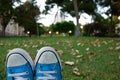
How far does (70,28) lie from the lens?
4400 cm

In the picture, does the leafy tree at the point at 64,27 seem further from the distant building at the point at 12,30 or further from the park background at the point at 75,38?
the distant building at the point at 12,30

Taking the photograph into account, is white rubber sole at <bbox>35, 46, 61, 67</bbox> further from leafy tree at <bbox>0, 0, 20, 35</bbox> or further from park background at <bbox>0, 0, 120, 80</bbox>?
leafy tree at <bbox>0, 0, 20, 35</bbox>

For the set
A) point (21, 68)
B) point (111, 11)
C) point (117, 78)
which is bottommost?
point (117, 78)

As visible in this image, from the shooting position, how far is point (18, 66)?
7.52 ft

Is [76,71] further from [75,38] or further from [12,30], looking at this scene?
[12,30]

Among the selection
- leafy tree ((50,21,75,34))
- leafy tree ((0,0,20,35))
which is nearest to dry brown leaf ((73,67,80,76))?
leafy tree ((0,0,20,35))

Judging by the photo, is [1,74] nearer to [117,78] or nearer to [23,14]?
[117,78]

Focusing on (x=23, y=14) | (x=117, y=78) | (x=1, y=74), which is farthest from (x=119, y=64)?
(x=23, y=14)

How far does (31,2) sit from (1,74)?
93.0 ft

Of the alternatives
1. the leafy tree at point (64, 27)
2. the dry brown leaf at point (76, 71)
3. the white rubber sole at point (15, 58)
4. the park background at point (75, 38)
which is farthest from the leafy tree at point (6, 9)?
the white rubber sole at point (15, 58)

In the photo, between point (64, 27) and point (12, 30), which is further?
point (12, 30)

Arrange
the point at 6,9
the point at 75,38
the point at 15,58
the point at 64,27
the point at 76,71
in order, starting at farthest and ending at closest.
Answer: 1. the point at 64,27
2. the point at 6,9
3. the point at 75,38
4. the point at 76,71
5. the point at 15,58

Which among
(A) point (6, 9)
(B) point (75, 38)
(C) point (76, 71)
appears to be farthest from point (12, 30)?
(C) point (76, 71)

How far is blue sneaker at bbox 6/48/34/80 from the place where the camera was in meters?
2.26
